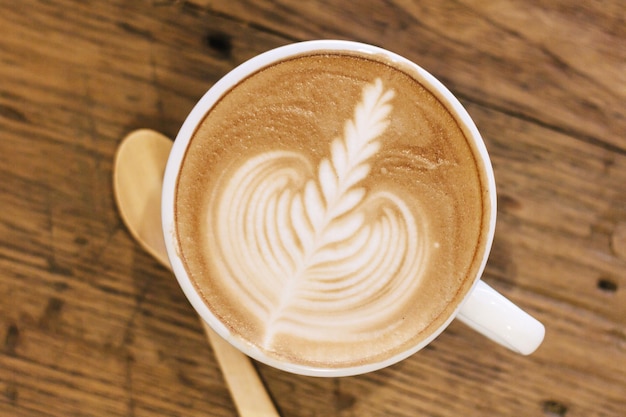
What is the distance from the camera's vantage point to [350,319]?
2.64 feet

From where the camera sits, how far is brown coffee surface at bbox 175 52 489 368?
772 mm

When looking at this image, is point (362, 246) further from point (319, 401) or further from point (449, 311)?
point (319, 401)

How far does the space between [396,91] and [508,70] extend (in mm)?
272

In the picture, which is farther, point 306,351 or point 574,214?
point 574,214

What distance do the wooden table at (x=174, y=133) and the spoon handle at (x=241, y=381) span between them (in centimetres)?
2

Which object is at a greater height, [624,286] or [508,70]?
[508,70]

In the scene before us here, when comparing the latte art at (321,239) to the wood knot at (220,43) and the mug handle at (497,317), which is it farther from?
the wood knot at (220,43)

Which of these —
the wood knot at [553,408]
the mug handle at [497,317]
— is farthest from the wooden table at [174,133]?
the mug handle at [497,317]

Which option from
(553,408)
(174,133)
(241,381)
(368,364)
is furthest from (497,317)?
(174,133)

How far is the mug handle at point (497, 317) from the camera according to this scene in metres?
0.82

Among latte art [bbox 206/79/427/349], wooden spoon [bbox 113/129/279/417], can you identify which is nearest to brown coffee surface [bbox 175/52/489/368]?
latte art [bbox 206/79/427/349]

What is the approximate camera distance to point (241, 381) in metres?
0.95

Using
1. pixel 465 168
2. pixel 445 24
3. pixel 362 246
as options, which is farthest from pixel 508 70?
pixel 362 246

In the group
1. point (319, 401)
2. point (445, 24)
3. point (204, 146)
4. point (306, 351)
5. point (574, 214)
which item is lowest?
point (319, 401)
